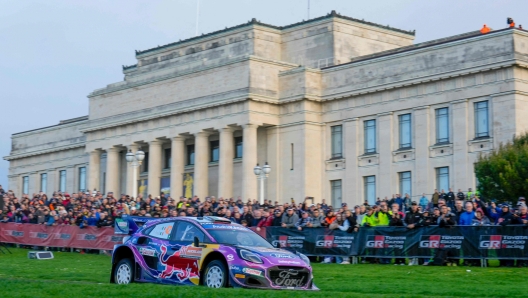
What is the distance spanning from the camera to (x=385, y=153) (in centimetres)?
6153

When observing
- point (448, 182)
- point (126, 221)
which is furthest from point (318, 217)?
point (448, 182)

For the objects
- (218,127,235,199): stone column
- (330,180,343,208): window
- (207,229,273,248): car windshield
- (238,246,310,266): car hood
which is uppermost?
(218,127,235,199): stone column

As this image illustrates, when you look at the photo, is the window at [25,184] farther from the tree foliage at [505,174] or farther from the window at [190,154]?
the tree foliage at [505,174]

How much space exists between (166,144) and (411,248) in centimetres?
4379

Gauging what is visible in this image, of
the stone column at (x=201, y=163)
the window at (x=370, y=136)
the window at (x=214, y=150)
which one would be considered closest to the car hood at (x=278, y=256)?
the window at (x=370, y=136)

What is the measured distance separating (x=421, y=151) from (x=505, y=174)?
12772mm

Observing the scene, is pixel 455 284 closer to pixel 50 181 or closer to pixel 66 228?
pixel 66 228

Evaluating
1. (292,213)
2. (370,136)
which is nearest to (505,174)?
(292,213)

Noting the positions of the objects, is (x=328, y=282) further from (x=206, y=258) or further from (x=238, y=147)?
(x=238, y=147)

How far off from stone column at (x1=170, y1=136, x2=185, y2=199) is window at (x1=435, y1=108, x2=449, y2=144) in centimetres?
1869

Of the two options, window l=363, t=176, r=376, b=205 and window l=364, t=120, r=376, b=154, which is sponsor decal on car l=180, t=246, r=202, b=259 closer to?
window l=363, t=176, r=376, b=205

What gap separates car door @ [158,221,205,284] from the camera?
21922 millimetres

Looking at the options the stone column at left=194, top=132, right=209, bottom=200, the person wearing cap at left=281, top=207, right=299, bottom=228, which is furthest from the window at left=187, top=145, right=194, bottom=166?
the person wearing cap at left=281, top=207, right=299, bottom=228

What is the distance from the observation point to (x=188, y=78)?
229 ft
